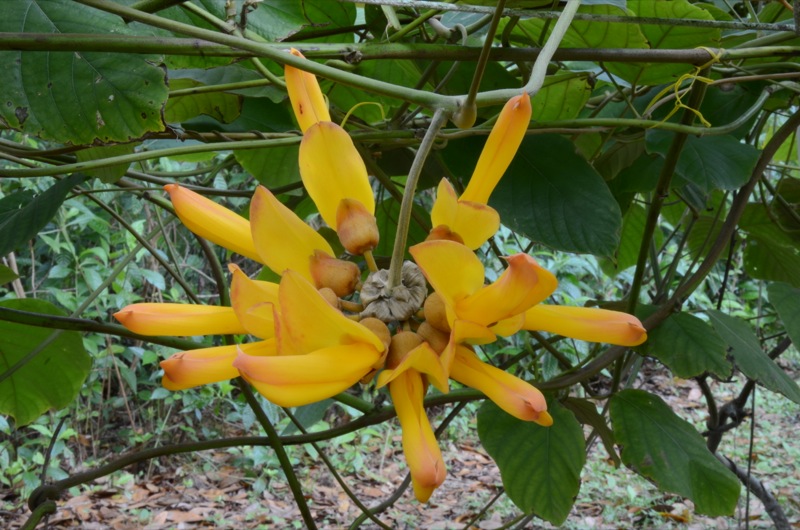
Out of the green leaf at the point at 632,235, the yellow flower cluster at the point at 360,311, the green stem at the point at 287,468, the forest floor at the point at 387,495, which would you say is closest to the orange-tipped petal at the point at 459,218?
the yellow flower cluster at the point at 360,311

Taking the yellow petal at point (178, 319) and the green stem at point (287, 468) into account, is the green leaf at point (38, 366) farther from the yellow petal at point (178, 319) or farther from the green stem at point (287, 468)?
the yellow petal at point (178, 319)

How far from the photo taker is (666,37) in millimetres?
780

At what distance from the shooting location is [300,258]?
355mm

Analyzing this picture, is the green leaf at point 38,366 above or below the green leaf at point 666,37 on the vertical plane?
below

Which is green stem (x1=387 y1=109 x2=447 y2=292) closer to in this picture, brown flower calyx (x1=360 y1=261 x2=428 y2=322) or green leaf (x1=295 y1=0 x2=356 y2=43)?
brown flower calyx (x1=360 y1=261 x2=428 y2=322)

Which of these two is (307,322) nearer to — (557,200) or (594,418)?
(557,200)

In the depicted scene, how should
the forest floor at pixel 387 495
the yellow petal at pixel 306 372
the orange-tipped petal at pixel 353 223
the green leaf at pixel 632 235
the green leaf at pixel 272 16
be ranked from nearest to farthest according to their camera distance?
the yellow petal at pixel 306 372 < the orange-tipped petal at pixel 353 223 < the green leaf at pixel 272 16 < the green leaf at pixel 632 235 < the forest floor at pixel 387 495

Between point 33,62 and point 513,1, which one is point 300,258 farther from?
point 513,1

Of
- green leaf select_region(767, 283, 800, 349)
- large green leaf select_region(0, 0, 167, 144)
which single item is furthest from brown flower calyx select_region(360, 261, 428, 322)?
green leaf select_region(767, 283, 800, 349)

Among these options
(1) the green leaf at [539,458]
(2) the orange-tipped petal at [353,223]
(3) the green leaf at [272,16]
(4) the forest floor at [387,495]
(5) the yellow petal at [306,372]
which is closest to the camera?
(5) the yellow petal at [306,372]

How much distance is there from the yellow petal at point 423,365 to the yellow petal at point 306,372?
11 millimetres

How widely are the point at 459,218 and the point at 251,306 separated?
0.34ft

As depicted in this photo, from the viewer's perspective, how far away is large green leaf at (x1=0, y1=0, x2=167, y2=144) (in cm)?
52

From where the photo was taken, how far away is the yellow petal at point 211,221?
13.7 inches
